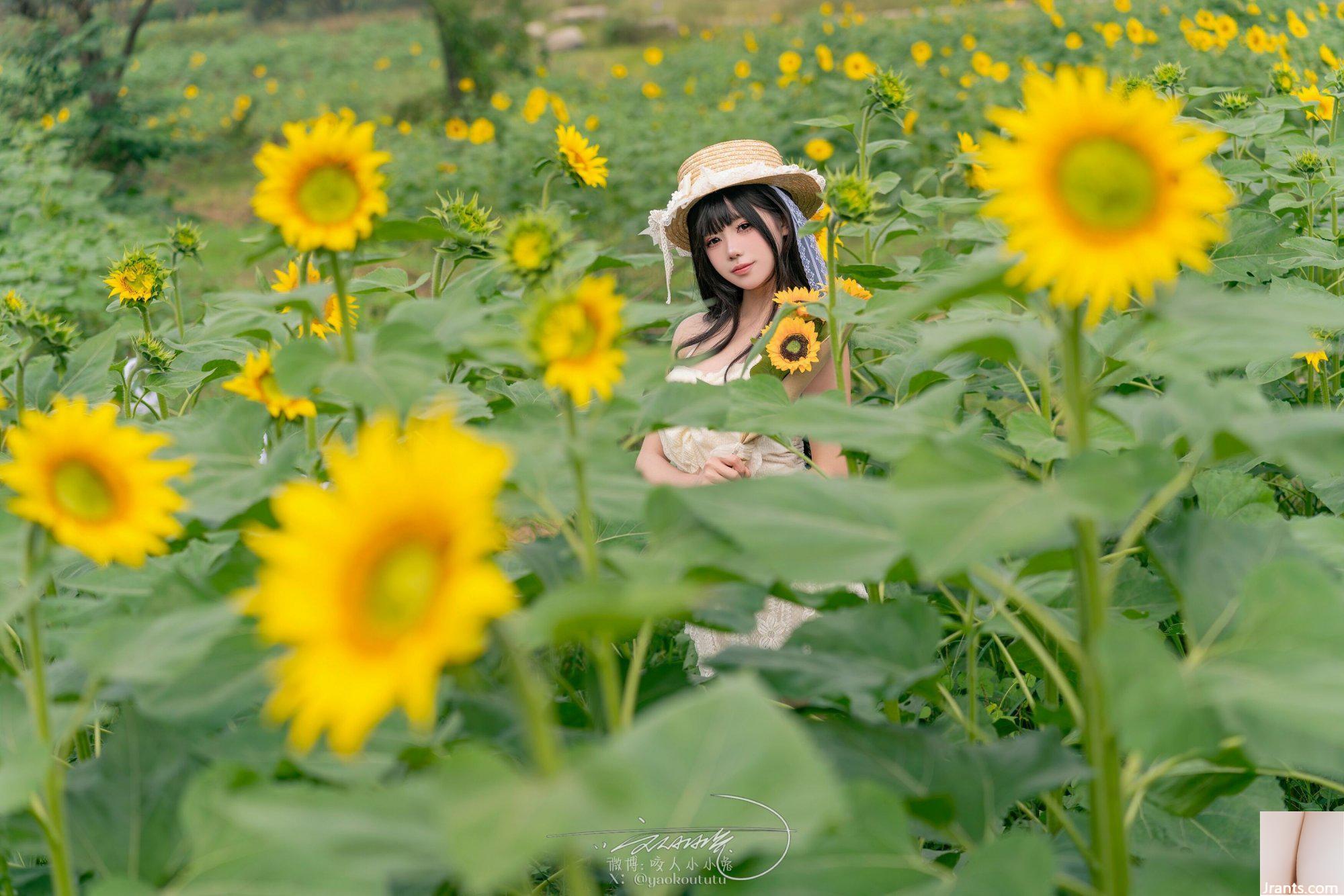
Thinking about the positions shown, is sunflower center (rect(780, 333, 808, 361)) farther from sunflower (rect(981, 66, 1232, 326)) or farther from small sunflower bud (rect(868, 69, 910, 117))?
sunflower (rect(981, 66, 1232, 326))

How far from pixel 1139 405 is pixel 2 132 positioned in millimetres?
5597

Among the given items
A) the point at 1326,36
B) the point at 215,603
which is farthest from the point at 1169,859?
the point at 1326,36

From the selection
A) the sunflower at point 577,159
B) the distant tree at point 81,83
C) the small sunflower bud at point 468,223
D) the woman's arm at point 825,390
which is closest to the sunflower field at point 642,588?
the small sunflower bud at point 468,223

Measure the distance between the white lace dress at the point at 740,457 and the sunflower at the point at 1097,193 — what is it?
102cm

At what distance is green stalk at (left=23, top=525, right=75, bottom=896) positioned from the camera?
2.06ft

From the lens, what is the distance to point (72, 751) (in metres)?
1.12

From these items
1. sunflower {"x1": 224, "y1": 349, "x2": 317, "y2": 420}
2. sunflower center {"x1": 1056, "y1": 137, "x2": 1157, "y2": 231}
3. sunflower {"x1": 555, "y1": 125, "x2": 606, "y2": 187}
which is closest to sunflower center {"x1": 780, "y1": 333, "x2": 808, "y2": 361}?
sunflower {"x1": 555, "y1": 125, "x2": 606, "y2": 187}

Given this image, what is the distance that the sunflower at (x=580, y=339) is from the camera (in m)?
0.62

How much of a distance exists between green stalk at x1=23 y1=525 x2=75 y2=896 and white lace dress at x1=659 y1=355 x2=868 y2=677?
107cm

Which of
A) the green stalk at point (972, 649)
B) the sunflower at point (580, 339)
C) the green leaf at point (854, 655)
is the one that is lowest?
the green stalk at point (972, 649)

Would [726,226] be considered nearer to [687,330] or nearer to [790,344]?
[687,330]

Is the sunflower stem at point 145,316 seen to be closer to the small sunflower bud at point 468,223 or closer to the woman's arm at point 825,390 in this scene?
the small sunflower bud at point 468,223

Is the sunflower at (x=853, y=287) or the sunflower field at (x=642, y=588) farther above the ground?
the sunflower field at (x=642, y=588)

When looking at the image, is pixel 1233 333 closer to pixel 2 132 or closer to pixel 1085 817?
pixel 1085 817
